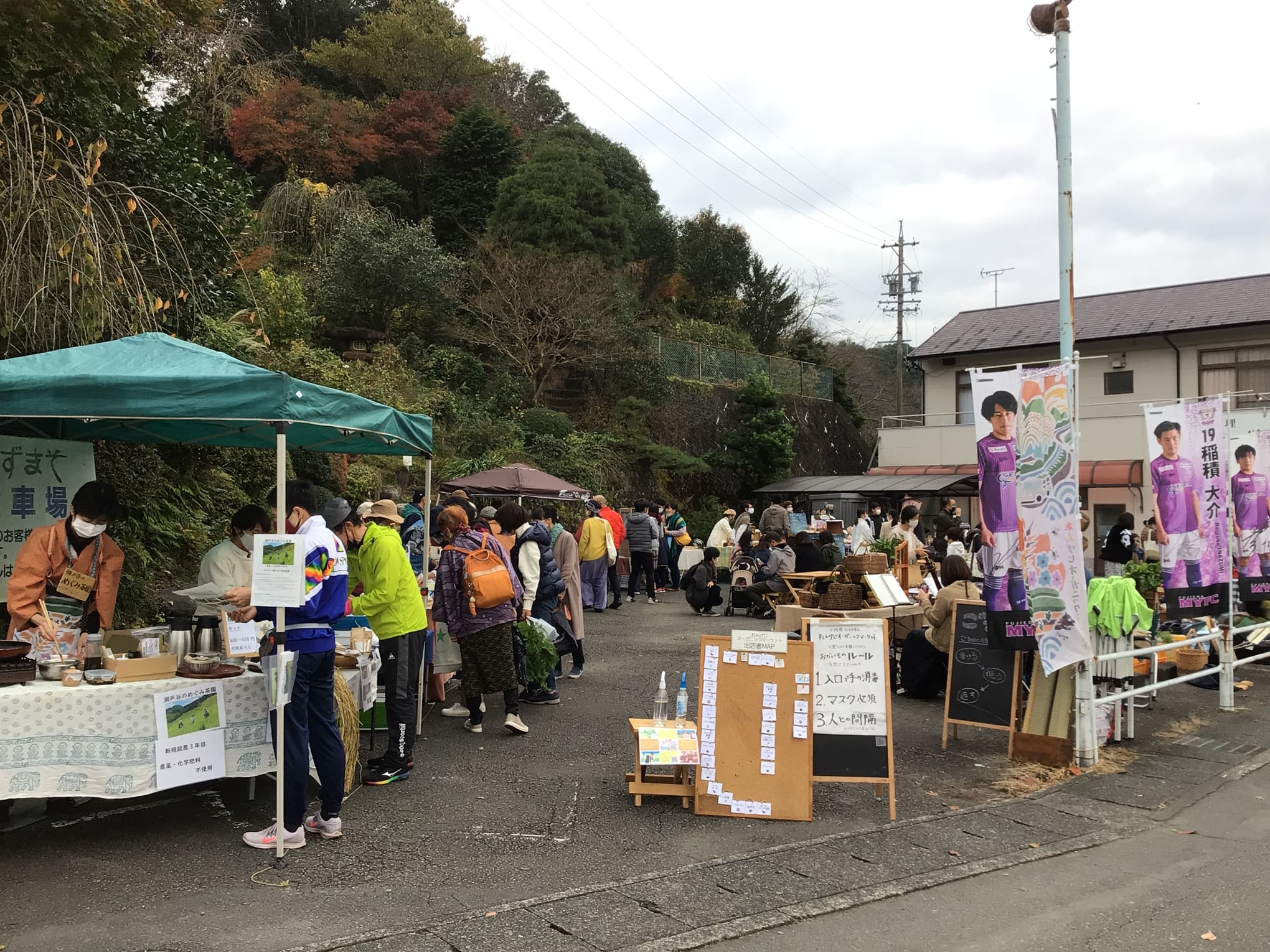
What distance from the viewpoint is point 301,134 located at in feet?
83.9

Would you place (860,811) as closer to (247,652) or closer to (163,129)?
(247,652)

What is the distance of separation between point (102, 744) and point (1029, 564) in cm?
559

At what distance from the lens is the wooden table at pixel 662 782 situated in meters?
5.55

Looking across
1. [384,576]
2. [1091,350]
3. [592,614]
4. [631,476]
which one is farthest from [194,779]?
[1091,350]

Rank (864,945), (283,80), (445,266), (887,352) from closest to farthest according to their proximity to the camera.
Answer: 1. (864,945)
2. (445,266)
3. (283,80)
4. (887,352)

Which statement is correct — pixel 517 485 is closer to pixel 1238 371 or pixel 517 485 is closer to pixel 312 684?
pixel 312 684

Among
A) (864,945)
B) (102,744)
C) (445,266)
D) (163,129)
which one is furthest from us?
(445,266)

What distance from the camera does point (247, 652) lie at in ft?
16.1

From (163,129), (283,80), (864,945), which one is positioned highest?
(283,80)

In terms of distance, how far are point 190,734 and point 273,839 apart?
2.26ft

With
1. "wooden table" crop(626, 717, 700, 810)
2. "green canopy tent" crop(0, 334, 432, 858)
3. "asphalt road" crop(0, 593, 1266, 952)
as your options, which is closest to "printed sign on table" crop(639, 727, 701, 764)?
"wooden table" crop(626, 717, 700, 810)

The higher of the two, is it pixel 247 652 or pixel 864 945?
pixel 247 652

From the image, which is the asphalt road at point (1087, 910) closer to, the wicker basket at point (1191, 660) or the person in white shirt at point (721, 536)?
the wicker basket at point (1191, 660)

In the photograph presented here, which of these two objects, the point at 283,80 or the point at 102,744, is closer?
the point at 102,744
